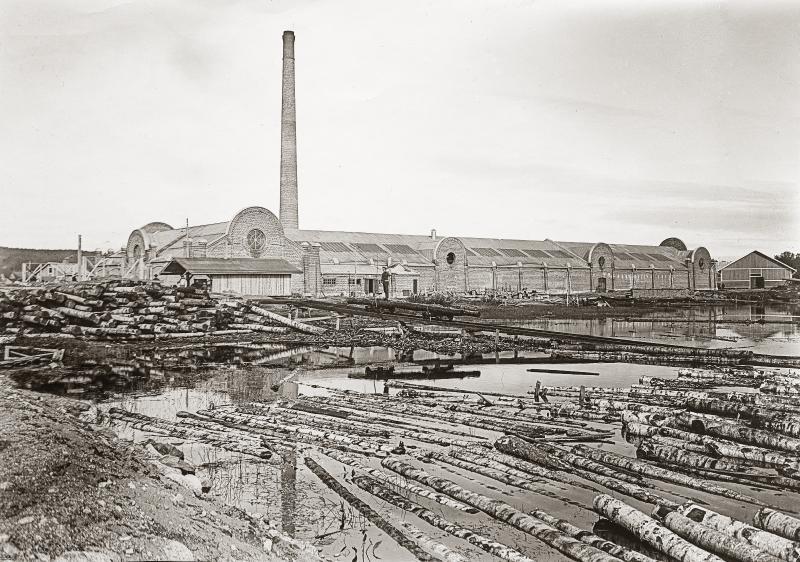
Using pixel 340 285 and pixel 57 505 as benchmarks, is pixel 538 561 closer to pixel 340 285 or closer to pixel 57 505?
pixel 57 505

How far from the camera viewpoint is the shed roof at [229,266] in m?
30.1

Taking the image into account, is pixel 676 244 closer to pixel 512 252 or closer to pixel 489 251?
pixel 512 252

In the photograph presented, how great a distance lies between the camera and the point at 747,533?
189 inches

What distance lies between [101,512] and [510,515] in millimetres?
3510

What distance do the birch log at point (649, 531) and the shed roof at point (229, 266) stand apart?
26.6 m

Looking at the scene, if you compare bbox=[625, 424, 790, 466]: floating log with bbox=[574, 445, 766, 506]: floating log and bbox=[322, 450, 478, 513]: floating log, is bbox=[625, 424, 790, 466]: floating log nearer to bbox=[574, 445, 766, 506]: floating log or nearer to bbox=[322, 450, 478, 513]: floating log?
bbox=[574, 445, 766, 506]: floating log

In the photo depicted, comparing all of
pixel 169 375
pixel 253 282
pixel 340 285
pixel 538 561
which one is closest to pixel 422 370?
pixel 169 375

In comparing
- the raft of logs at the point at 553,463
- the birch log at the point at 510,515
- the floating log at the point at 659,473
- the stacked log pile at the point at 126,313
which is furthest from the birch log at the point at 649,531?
the stacked log pile at the point at 126,313

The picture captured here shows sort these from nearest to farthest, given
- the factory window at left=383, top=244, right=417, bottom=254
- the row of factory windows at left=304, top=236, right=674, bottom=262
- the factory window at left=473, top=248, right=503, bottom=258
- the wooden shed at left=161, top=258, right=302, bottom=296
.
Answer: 1. the wooden shed at left=161, top=258, right=302, bottom=296
2. the row of factory windows at left=304, top=236, right=674, bottom=262
3. the factory window at left=383, top=244, right=417, bottom=254
4. the factory window at left=473, top=248, right=503, bottom=258

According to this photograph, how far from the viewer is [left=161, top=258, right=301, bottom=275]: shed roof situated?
1186 inches

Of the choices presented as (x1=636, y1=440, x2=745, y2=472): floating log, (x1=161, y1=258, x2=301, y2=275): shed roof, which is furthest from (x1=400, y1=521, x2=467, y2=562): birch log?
(x1=161, y1=258, x2=301, y2=275): shed roof

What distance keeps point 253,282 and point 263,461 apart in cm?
2649

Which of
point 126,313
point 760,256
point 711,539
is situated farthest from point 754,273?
point 711,539

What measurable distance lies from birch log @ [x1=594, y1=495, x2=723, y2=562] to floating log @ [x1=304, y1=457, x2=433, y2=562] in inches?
72.1
